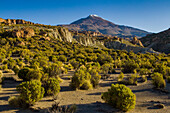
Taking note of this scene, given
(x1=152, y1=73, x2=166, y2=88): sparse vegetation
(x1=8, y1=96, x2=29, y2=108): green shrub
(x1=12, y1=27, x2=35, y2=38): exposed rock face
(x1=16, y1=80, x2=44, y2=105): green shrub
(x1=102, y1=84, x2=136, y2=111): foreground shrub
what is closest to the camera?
(x1=102, y1=84, x2=136, y2=111): foreground shrub

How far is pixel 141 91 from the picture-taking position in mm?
10602

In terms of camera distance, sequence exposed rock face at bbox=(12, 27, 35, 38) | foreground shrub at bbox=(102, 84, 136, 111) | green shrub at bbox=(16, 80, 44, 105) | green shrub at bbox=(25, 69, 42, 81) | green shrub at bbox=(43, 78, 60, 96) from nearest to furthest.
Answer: foreground shrub at bbox=(102, 84, 136, 111) < green shrub at bbox=(16, 80, 44, 105) < green shrub at bbox=(43, 78, 60, 96) < green shrub at bbox=(25, 69, 42, 81) < exposed rock face at bbox=(12, 27, 35, 38)

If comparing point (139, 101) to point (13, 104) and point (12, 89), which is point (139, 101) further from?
point (12, 89)

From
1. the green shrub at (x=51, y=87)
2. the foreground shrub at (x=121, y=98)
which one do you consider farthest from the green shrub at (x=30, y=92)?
the foreground shrub at (x=121, y=98)

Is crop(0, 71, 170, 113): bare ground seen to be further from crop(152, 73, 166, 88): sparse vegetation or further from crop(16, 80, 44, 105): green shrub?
crop(152, 73, 166, 88): sparse vegetation

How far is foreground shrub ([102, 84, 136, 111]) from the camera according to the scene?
684 cm

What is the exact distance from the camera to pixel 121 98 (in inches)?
274

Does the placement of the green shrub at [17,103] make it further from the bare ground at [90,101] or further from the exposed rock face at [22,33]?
the exposed rock face at [22,33]

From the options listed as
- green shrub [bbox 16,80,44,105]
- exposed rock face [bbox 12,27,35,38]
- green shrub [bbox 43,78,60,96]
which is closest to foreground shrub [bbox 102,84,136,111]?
green shrub [bbox 43,78,60,96]

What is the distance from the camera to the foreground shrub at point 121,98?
6.84 metres

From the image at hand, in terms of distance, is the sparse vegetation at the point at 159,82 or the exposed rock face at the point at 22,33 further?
the exposed rock face at the point at 22,33

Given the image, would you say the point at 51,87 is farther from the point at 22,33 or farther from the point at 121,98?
the point at 22,33

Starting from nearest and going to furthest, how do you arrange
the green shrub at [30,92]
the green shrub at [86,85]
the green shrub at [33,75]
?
the green shrub at [30,92] < the green shrub at [86,85] < the green shrub at [33,75]

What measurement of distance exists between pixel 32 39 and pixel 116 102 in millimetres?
38679
